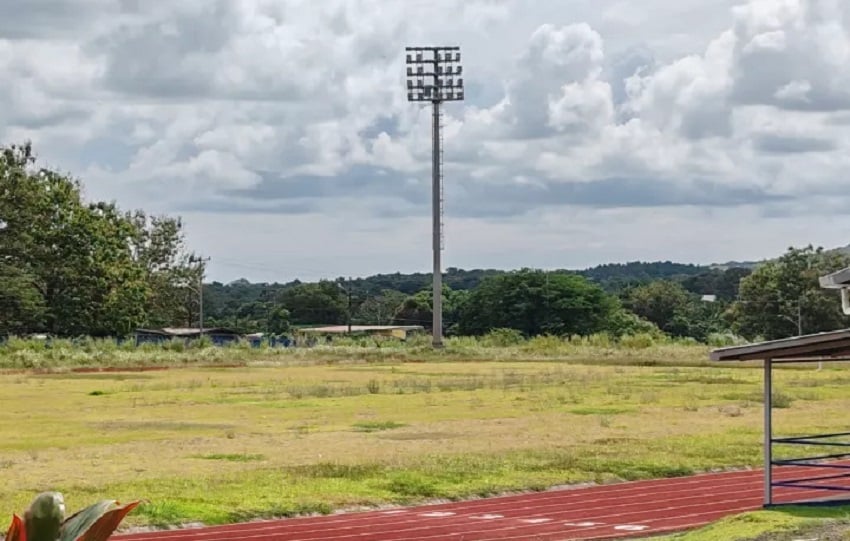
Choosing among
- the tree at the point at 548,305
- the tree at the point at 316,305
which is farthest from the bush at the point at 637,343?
the tree at the point at 316,305

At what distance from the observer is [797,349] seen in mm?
15609

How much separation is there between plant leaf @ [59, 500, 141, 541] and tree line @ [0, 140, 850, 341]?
84642mm

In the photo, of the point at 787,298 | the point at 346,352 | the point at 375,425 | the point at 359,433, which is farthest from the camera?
the point at 787,298

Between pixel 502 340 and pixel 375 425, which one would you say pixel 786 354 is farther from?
pixel 502 340

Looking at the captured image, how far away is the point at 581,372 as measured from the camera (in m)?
60.9

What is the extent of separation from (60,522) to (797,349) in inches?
577

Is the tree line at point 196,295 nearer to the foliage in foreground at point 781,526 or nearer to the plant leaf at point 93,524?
the foliage in foreground at point 781,526

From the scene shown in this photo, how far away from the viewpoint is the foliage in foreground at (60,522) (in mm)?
1747

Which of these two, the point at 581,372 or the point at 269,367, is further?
the point at 269,367

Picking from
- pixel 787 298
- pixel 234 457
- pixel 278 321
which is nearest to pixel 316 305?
pixel 278 321

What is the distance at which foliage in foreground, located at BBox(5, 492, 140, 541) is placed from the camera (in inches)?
68.8

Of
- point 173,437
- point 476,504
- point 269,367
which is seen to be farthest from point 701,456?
point 269,367

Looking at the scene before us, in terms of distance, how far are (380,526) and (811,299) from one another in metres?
86.0

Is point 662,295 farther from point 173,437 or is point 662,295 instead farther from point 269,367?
point 173,437
